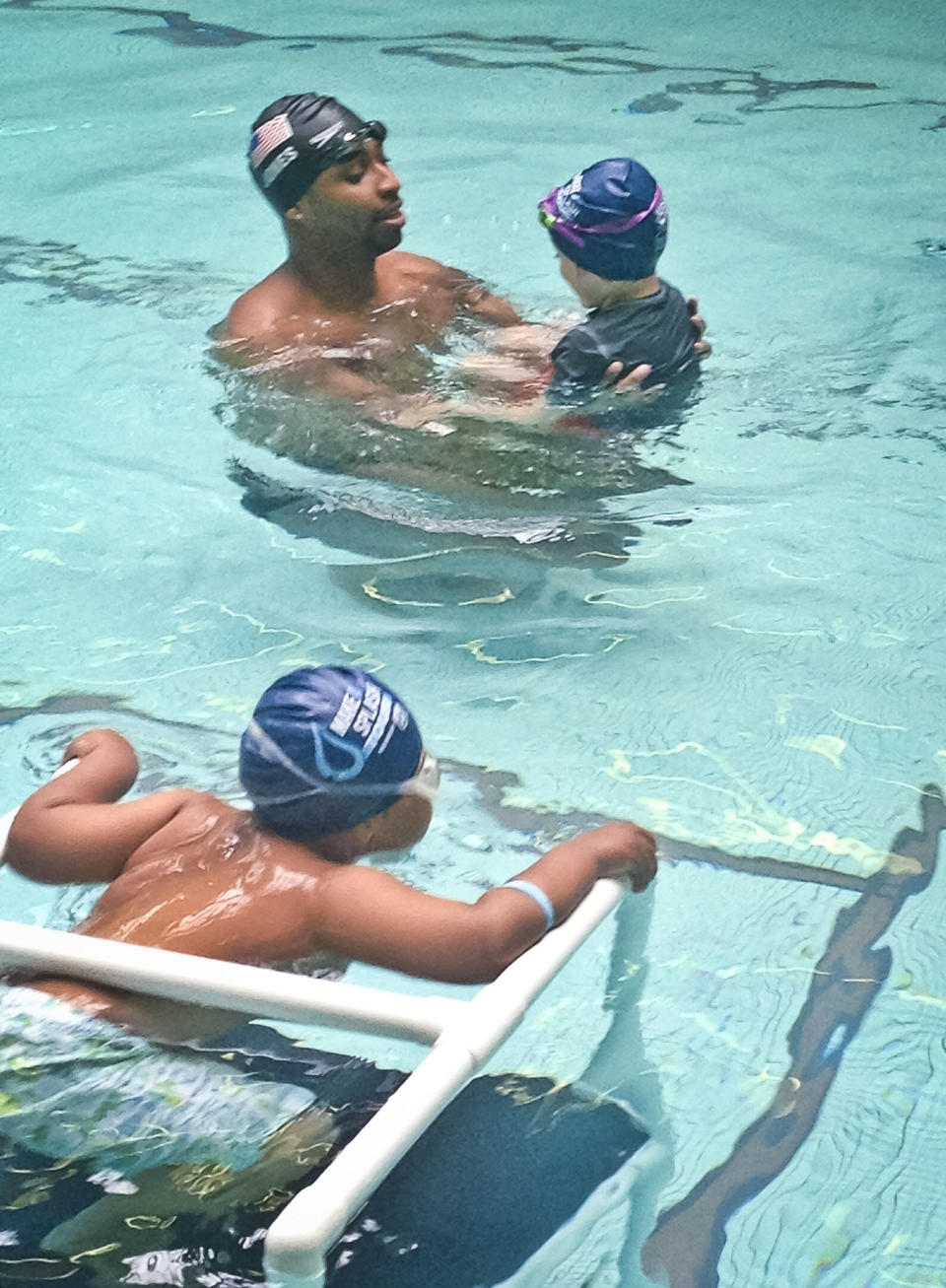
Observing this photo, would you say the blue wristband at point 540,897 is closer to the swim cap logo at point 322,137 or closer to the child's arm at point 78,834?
the child's arm at point 78,834

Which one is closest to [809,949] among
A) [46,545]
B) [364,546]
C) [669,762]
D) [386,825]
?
[669,762]

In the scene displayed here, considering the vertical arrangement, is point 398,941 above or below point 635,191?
below

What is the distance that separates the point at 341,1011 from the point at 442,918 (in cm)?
31

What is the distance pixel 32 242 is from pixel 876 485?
14.3ft

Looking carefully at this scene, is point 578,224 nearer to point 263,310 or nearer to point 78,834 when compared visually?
point 263,310

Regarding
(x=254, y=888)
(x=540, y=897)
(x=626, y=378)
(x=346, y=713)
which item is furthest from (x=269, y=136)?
(x=540, y=897)

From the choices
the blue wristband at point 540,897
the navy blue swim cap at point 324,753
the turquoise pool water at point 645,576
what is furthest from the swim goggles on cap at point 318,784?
the turquoise pool water at point 645,576

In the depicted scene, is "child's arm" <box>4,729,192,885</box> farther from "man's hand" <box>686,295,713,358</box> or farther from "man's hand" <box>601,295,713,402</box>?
"man's hand" <box>686,295,713,358</box>

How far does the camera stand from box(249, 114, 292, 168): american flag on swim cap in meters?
4.68

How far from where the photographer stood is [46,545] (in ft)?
16.5

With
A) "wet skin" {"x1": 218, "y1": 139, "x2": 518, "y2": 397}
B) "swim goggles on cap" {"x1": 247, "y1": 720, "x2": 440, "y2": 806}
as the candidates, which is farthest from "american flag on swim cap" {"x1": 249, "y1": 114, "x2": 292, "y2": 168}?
"swim goggles on cap" {"x1": 247, "y1": 720, "x2": 440, "y2": 806}

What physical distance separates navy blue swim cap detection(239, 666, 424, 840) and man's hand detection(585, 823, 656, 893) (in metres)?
0.35

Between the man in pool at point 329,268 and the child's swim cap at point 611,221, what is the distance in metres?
0.35

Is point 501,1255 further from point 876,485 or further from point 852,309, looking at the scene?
point 852,309
